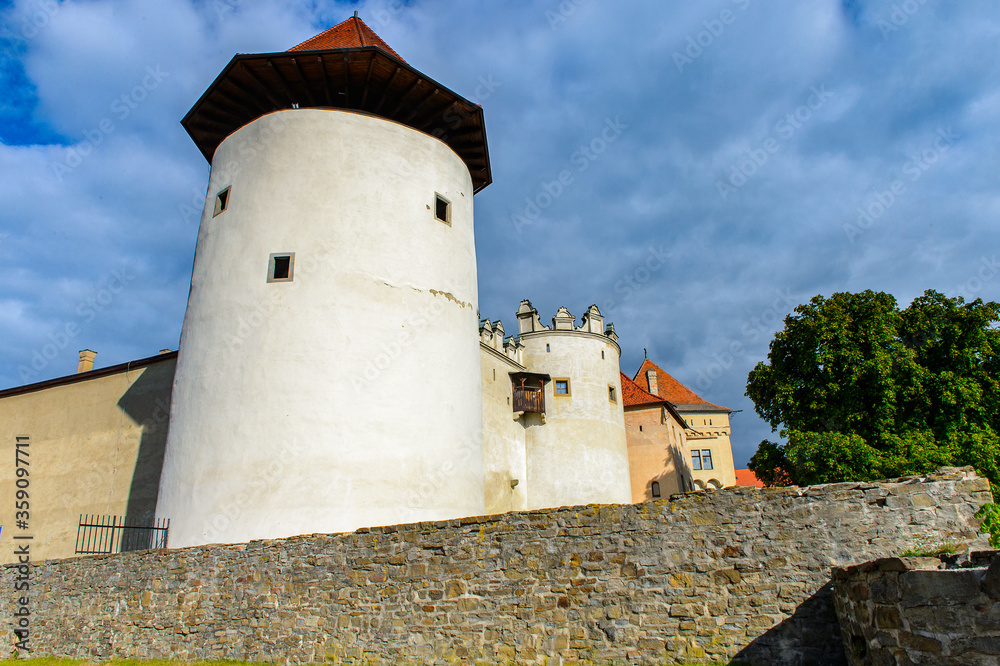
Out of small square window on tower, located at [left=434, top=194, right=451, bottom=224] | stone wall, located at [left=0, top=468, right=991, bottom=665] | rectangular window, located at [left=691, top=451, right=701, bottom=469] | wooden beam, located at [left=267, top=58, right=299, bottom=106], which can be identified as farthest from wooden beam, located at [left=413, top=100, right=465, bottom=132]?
rectangular window, located at [left=691, top=451, right=701, bottom=469]

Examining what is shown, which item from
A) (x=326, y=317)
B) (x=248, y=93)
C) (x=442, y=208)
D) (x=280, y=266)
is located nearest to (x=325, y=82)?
(x=248, y=93)

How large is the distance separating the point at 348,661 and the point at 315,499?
158 inches

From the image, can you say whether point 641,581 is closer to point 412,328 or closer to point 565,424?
point 412,328

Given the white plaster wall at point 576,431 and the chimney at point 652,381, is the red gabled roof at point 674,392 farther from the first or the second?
the white plaster wall at point 576,431

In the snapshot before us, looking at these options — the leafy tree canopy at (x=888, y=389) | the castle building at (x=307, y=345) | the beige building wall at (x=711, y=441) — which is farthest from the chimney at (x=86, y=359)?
the beige building wall at (x=711, y=441)

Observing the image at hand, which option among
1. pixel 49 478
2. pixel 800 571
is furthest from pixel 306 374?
pixel 49 478

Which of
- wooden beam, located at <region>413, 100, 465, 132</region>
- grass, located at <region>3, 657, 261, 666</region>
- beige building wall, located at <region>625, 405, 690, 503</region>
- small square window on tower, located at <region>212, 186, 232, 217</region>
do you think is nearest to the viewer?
grass, located at <region>3, 657, 261, 666</region>

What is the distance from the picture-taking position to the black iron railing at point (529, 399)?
22.5 metres

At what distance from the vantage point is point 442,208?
619 inches

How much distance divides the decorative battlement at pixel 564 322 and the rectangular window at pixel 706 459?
1634 cm

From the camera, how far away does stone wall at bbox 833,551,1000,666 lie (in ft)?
12.6

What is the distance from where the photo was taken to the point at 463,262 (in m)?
15.5

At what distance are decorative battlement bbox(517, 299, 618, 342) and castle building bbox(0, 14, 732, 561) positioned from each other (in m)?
7.10

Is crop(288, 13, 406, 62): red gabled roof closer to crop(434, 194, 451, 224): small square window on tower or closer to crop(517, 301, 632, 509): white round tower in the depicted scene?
crop(434, 194, 451, 224): small square window on tower
